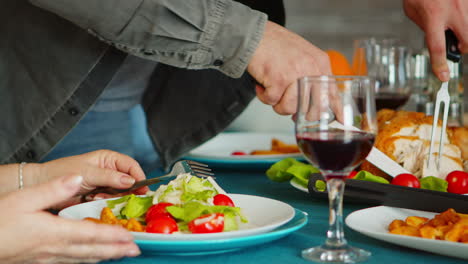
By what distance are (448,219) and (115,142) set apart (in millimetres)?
1400

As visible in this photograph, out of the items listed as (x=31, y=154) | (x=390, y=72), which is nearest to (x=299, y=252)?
(x=31, y=154)

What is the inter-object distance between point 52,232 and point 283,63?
0.69 m

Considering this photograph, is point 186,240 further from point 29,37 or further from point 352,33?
point 352,33

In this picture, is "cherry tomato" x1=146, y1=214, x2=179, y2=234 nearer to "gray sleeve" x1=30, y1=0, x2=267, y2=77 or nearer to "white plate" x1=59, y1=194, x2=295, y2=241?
"white plate" x1=59, y1=194, x2=295, y2=241

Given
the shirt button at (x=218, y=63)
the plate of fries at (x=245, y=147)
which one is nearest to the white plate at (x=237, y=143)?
the plate of fries at (x=245, y=147)

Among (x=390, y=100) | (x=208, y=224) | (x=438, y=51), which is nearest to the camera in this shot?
(x=208, y=224)

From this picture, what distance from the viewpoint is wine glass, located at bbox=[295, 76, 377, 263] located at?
0.84 meters

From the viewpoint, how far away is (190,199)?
39.0 inches

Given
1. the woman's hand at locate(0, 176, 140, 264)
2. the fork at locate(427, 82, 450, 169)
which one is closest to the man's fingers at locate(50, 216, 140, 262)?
the woman's hand at locate(0, 176, 140, 264)

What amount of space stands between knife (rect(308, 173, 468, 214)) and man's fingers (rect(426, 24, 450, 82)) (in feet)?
1.66

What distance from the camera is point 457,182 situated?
51.0 inches

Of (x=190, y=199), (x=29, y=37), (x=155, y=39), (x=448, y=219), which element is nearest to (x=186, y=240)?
(x=190, y=199)

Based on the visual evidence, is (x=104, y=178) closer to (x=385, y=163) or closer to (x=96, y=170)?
(x=96, y=170)

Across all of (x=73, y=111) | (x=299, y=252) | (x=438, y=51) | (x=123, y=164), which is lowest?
(x=299, y=252)
